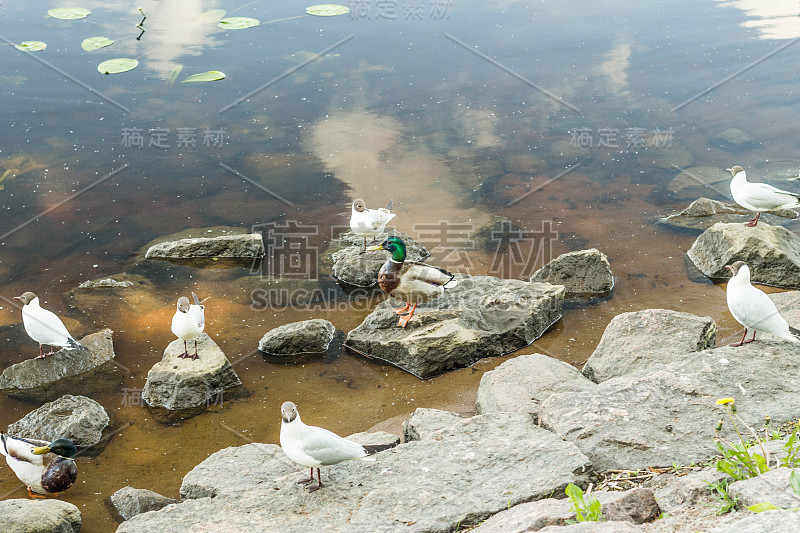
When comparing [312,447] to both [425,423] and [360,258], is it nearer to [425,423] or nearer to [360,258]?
[425,423]

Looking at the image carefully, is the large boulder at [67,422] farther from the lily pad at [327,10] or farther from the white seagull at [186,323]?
the lily pad at [327,10]

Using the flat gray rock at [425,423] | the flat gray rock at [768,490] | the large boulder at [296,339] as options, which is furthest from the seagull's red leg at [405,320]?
the flat gray rock at [768,490]

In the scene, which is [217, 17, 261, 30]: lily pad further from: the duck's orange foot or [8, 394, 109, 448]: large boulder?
the duck's orange foot

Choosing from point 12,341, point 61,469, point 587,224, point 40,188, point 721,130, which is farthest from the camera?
point 721,130

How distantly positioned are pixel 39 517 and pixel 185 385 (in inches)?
73.6

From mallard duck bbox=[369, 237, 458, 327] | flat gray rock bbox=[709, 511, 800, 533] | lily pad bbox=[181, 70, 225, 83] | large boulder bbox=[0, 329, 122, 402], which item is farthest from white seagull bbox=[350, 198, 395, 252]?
lily pad bbox=[181, 70, 225, 83]

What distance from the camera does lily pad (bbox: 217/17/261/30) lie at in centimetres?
1516

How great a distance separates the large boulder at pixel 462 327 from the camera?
6.68 m

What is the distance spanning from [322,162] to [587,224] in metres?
4.23

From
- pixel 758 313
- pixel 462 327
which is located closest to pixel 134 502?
pixel 462 327

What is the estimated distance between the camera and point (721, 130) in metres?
12.0

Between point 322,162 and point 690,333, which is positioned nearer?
point 690,333

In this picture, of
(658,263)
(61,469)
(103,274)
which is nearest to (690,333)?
(658,263)

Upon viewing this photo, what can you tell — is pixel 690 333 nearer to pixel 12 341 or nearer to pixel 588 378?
pixel 588 378
